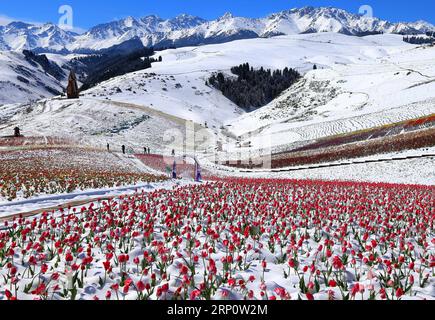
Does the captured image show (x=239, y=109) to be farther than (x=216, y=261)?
Yes

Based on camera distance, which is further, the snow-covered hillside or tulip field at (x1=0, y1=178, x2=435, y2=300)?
the snow-covered hillside

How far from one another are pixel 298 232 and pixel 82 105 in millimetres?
106153

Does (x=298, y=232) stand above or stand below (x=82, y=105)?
below

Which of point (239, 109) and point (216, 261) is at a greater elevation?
point (239, 109)

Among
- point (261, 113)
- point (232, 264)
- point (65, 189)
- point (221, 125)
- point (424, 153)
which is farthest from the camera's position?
point (261, 113)

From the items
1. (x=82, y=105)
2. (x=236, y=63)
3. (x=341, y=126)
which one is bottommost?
(x=341, y=126)

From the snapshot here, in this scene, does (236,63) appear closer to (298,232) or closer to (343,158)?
(343,158)

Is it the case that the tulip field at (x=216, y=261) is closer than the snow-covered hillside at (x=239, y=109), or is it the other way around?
the tulip field at (x=216, y=261)

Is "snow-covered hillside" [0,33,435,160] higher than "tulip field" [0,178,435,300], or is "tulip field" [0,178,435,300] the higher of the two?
"snow-covered hillside" [0,33,435,160]

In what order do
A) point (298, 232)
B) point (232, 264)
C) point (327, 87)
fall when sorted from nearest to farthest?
1. point (232, 264)
2. point (298, 232)
3. point (327, 87)

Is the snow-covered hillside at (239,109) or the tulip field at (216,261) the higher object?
the snow-covered hillside at (239,109)

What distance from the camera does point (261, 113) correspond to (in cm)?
13312
